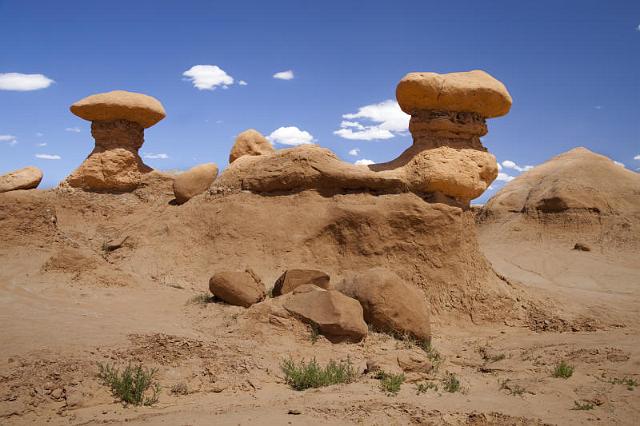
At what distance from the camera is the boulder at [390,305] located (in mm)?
6566

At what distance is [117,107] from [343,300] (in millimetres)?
7364

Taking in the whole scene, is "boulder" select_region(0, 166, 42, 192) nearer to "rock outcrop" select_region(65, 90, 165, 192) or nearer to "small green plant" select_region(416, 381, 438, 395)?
"rock outcrop" select_region(65, 90, 165, 192)

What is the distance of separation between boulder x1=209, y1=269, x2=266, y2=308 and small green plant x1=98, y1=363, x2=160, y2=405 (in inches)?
99.5

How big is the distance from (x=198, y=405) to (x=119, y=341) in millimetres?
1257

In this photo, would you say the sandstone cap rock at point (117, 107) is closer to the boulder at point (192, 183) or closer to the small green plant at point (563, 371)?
the boulder at point (192, 183)

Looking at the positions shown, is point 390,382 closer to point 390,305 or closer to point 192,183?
point 390,305

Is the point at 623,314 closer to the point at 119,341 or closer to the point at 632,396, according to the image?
the point at 632,396

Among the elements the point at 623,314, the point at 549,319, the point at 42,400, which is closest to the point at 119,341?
the point at 42,400

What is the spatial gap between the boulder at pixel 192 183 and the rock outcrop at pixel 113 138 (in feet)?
5.69

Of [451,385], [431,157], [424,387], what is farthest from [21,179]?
[451,385]

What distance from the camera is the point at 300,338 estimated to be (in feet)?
19.6

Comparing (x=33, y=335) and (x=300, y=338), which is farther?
(x=300, y=338)

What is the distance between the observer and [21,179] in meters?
10.2

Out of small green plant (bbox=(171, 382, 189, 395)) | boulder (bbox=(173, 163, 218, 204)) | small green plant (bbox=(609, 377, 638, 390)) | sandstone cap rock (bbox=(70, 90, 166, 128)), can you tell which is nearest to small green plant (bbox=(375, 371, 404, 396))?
small green plant (bbox=(171, 382, 189, 395))
